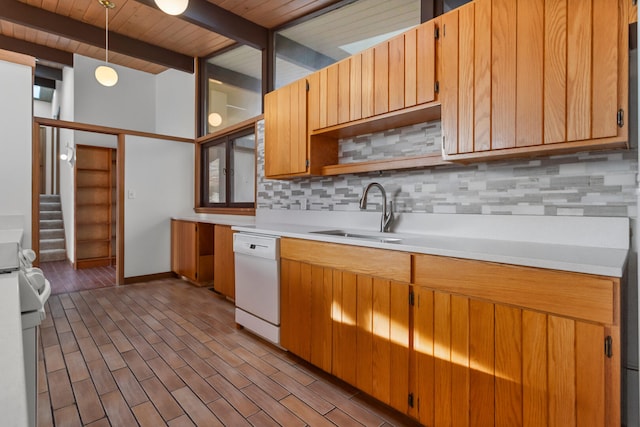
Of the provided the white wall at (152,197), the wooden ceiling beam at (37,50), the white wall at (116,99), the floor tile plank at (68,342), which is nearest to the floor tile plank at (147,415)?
the floor tile plank at (68,342)

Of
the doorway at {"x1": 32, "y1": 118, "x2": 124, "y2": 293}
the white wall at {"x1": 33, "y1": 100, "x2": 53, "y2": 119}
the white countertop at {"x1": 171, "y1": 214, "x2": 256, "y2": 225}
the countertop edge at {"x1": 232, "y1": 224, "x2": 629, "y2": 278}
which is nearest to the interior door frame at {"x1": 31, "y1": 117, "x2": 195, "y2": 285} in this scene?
the white countertop at {"x1": 171, "y1": 214, "x2": 256, "y2": 225}

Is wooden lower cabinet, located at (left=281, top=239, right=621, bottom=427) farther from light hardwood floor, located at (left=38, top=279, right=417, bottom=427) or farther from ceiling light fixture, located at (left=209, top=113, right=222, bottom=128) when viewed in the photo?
ceiling light fixture, located at (left=209, top=113, right=222, bottom=128)

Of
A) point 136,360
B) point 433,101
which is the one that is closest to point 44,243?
point 136,360

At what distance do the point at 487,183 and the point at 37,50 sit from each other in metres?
6.40

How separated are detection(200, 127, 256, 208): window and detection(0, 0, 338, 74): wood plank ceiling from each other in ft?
3.92

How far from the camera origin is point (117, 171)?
4.24m

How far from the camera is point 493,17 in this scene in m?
1.57

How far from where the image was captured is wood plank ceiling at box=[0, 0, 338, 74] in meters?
3.32

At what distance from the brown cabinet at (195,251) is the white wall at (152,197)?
0.31 metres

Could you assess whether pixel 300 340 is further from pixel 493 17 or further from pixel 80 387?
pixel 493 17

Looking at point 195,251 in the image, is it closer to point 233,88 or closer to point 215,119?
point 215,119

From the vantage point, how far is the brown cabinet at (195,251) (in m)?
4.15

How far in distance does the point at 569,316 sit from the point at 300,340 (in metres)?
1.50

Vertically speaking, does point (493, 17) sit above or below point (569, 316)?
above
